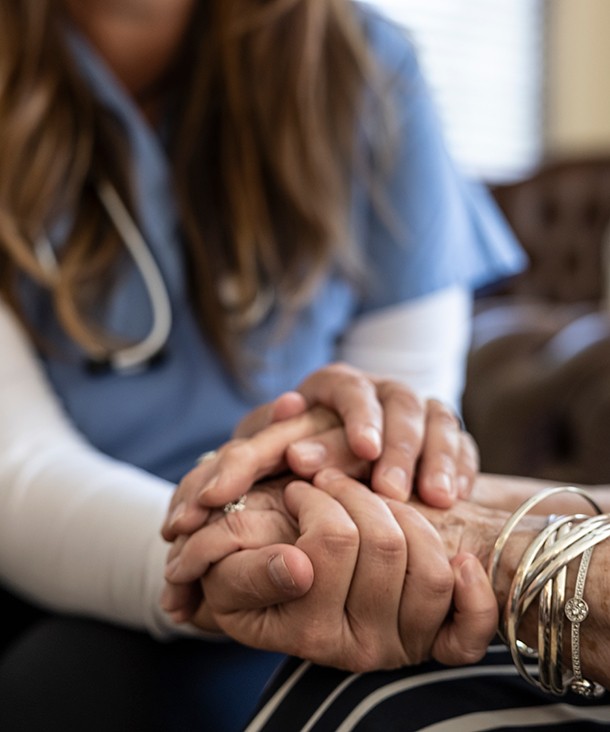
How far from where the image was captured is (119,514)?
679mm

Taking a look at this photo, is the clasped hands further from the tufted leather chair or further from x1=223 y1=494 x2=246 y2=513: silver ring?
the tufted leather chair

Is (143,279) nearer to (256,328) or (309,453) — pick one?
(256,328)

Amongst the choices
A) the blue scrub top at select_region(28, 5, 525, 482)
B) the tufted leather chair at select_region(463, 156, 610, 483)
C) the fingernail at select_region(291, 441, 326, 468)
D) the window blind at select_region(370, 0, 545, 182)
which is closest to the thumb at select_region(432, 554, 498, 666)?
Answer: the fingernail at select_region(291, 441, 326, 468)

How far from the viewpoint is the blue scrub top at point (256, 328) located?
0.83 meters

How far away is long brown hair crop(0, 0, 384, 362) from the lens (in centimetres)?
84

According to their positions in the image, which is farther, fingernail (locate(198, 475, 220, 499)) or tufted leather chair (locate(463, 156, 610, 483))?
tufted leather chair (locate(463, 156, 610, 483))

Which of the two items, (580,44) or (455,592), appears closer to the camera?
(455,592)

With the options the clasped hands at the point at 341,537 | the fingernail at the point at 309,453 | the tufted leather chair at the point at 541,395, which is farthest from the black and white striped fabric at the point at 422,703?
the tufted leather chair at the point at 541,395

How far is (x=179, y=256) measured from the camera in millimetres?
888

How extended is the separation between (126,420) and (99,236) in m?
0.17

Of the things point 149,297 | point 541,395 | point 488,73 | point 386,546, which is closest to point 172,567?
point 386,546

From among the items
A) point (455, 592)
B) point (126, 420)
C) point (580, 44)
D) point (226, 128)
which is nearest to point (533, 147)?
point (580, 44)

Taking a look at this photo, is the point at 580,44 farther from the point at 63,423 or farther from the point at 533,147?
the point at 63,423

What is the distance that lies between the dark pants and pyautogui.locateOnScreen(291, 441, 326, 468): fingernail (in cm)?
16
